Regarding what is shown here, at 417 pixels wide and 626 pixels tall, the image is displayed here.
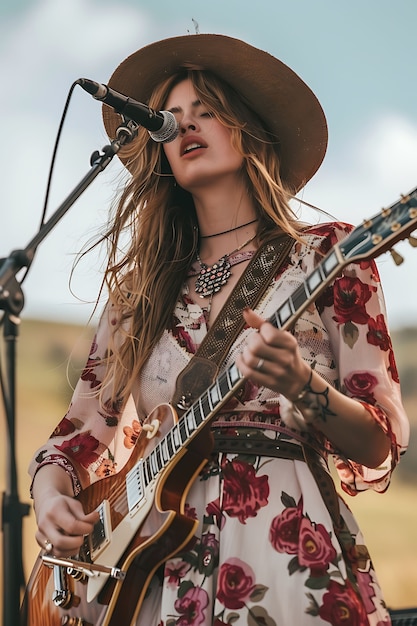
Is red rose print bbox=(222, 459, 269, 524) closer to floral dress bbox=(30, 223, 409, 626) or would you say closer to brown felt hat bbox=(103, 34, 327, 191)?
floral dress bbox=(30, 223, 409, 626)

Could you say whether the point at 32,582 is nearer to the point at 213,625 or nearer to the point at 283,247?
the point at 213,625

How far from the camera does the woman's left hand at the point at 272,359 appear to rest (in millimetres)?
1259

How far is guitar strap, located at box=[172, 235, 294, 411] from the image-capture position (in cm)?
166

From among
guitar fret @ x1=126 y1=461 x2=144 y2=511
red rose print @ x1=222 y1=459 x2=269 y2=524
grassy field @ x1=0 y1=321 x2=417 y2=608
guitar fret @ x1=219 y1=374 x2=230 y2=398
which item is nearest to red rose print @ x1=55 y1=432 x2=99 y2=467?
guitar fret @ x1=126 y1=461 x2=144 y2=511

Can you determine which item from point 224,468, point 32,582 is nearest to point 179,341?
point 224,468

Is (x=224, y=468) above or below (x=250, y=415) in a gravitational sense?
below

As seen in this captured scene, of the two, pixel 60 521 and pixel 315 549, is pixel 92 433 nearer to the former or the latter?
pixel 60 521

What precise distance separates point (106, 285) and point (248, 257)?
37 cm

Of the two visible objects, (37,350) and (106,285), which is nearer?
(106,285)

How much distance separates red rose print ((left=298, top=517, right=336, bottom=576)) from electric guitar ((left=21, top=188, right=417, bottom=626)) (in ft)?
0.63

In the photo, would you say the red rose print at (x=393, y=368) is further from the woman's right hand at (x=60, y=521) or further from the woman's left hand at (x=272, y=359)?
the woman's right hand at (x=60, y=521)

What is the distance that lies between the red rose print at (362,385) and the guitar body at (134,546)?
280 millimetres

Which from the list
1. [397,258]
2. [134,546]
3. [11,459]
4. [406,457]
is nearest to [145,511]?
[134,546]

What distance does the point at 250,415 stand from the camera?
5.27 ft
